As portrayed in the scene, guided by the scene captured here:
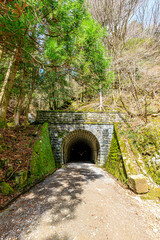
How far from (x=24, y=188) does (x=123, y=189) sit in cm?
428

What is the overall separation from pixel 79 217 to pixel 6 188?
2436 mm

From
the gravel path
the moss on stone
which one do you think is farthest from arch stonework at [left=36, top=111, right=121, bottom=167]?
the gravel path

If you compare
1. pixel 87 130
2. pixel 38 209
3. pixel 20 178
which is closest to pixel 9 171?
pixel 20 178

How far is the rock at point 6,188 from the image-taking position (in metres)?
3.18

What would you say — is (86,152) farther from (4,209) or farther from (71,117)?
(4,209)

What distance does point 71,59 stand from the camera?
5754 mm

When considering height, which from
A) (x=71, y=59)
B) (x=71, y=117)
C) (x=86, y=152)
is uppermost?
(x=71, y=59)

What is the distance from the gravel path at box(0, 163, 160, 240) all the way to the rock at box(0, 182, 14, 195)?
1.32 feet

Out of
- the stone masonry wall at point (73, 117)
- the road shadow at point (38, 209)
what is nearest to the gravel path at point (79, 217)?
the road shadow at point (38, 209)

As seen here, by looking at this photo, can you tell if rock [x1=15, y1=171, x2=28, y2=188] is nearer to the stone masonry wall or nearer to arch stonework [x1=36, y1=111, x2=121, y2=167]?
arch stonework [x1=36, y1=111, x2=121, y2=167]

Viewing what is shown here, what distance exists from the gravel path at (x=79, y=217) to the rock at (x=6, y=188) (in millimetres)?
403

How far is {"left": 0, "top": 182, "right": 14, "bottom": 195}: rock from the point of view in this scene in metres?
3.18

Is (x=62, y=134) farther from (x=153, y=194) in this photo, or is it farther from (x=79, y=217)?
(x=153, y=194)

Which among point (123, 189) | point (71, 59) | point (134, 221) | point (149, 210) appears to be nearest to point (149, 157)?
point (123, 189)
